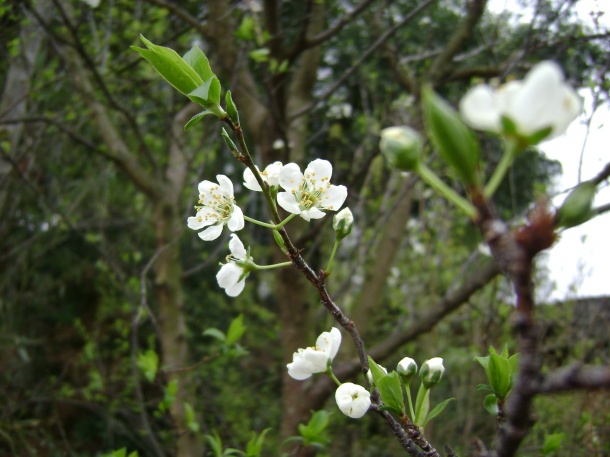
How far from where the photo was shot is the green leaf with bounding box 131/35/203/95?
0.74m

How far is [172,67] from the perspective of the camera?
0.74m

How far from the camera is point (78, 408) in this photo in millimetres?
5254

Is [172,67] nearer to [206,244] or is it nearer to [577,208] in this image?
[577,208]

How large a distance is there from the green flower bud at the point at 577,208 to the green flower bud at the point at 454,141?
84 millimetres

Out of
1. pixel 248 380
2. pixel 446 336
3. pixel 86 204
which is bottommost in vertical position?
pixel 248 380

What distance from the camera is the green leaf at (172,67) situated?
2.42ft

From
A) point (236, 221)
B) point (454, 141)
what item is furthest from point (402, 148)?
point (236, 221)

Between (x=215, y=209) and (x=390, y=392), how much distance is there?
418 mm

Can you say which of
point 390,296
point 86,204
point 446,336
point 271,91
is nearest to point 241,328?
point 271,91

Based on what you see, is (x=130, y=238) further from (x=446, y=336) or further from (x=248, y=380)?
(x=446, y=336)

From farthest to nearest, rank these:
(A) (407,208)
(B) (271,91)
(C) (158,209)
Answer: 1. (A) (407,208)
2. (C) (158,209)
3. (B) (271,91)

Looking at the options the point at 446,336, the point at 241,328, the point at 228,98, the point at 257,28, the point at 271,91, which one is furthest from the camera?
the point at 446,336

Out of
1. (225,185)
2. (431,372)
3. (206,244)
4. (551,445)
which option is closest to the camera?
(431,372)

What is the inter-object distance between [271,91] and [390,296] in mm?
3043
